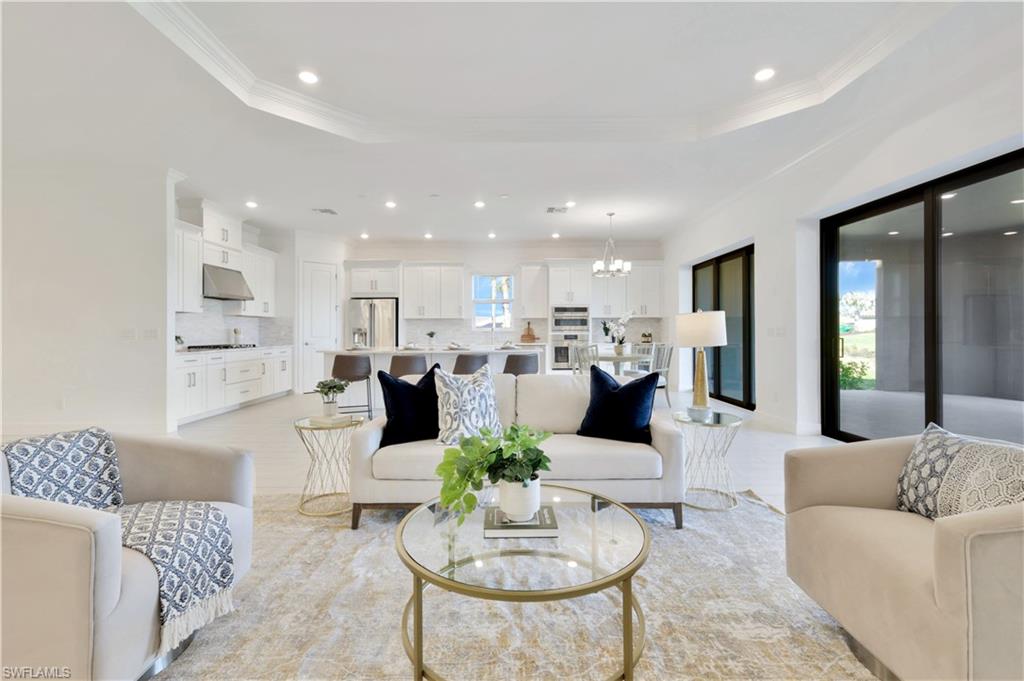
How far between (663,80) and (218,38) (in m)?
2.98

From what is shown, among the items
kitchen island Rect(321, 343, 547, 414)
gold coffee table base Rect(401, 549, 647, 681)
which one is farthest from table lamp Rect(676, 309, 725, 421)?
kitchen island Rect(321, 343, 547, 414)

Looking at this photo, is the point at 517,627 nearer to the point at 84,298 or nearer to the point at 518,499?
the point at 518,499

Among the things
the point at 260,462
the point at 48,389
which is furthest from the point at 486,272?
the point at 48,389

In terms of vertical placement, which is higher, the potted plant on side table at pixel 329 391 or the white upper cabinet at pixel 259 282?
the white upper cabinet at pixel 259 282

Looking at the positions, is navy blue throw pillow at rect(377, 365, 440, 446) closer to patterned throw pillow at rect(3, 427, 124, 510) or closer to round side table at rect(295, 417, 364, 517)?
round side table at rect(295, 417, 364, 517)

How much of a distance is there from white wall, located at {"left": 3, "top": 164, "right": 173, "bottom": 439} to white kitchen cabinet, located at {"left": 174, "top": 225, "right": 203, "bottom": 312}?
0.65 meters

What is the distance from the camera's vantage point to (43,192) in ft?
15.4

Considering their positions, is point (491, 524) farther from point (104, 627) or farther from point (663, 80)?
point (663, 80)

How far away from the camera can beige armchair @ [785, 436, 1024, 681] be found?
1.11 meters

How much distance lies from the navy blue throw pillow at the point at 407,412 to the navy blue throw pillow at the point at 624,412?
38.3 inches

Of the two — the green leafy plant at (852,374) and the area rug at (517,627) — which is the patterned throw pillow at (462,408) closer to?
the area rug at (517,627)

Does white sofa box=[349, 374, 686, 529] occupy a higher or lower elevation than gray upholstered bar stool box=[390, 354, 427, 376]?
lower

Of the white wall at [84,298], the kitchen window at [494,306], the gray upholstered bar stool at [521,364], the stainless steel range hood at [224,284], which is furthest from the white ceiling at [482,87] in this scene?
the kitchen window at [494,306]

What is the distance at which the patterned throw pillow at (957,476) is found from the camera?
1.38m
